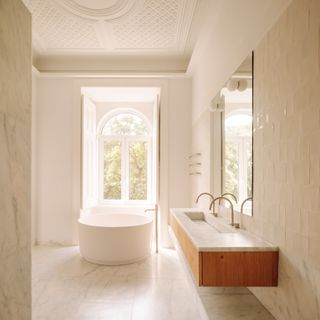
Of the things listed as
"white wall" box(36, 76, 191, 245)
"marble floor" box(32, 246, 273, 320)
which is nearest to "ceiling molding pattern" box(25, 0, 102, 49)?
"white wall" box(36, 76, 191, 245)

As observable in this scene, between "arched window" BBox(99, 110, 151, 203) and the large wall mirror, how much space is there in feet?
9.61

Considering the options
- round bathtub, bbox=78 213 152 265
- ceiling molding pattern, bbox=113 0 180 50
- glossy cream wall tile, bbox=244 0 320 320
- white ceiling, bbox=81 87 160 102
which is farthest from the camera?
white ceiling, bbox=81 87 160 102

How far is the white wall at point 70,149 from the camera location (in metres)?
4.38

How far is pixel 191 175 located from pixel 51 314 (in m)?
2.58

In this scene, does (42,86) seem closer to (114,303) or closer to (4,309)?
(114,303)

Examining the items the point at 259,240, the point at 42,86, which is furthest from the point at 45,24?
the point at 259,240

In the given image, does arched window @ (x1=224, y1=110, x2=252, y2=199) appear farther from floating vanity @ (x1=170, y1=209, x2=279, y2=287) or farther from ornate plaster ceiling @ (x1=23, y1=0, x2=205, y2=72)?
ornate plaster ceiling @ (x1=23, y1=0, x2=205, y2=72)

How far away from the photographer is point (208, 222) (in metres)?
2.63

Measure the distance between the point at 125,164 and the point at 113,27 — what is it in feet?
8.49

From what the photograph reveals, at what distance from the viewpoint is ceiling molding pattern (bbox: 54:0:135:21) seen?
2908 mm

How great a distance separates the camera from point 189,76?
434cm

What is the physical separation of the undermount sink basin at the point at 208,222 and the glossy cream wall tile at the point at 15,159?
1.19 metres

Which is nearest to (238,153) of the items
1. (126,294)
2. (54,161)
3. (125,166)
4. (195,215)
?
(195,215)

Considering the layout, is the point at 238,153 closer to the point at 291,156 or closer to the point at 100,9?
the point at 291,156
